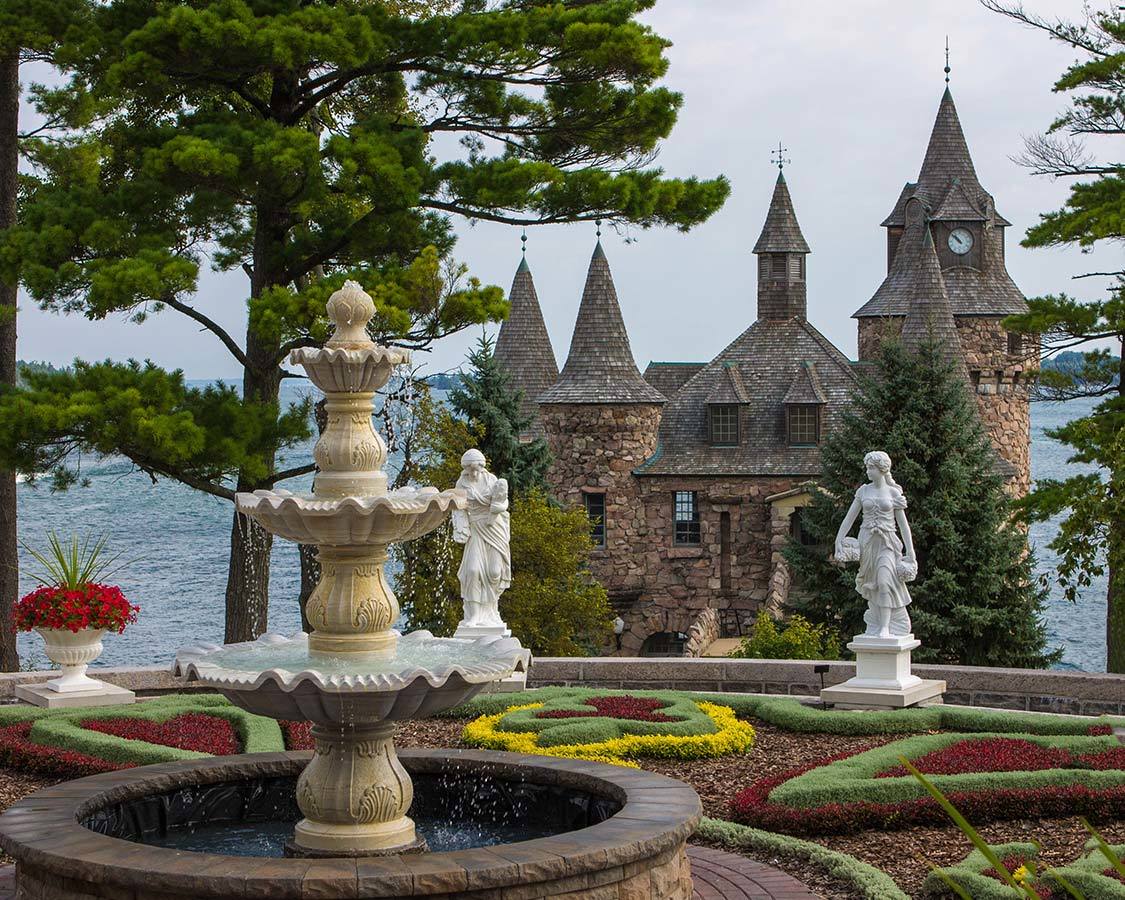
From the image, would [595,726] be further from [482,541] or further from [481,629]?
[482,541]

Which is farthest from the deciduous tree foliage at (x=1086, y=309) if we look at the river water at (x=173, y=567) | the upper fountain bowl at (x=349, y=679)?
the upper fountain bowl at (x=349, y=679)

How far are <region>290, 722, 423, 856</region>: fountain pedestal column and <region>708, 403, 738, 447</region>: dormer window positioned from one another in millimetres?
34495

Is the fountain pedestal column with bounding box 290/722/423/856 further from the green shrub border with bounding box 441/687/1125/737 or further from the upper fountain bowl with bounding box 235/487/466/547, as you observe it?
the green shrub border with bounding box 441/687/1125/737

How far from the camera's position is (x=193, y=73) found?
19.4 metres

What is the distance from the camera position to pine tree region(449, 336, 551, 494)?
32875mm

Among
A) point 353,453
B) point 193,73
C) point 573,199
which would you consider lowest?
point 353,453

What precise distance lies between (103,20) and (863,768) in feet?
45.4

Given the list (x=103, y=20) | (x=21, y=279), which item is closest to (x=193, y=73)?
(x=103, y=20)

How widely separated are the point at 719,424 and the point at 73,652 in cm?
2930

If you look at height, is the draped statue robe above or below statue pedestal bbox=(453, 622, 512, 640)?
above

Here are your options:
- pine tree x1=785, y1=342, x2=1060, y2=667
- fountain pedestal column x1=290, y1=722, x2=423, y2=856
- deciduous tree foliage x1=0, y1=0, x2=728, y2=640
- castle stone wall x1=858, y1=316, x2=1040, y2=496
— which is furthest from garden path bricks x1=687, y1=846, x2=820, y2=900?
castle stone wall x1=858, y1=316, x2=1040, y2=496

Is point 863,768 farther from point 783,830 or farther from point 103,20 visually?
point 103,20

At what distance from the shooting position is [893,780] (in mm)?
10227

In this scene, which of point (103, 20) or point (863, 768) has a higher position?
point (103, 20)
